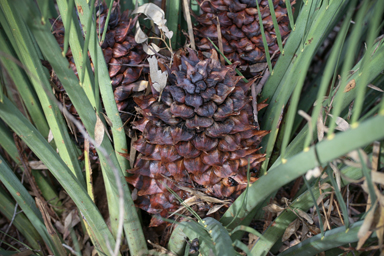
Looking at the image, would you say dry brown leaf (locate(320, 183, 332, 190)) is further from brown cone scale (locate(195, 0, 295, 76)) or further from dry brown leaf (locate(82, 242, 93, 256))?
dry brown leaf (locate(82, 242, 93, 256))

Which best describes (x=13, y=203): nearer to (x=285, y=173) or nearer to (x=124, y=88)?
(x=124, y=88)

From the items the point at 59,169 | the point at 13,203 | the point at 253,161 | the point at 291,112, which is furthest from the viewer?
the point at 13,203

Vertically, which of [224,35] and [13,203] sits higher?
[224,35]

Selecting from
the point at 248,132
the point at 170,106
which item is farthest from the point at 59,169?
the point at 248,132

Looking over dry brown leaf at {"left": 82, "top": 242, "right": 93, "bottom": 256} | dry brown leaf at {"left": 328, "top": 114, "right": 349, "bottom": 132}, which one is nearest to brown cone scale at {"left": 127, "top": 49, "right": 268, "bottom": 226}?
dry brown leaf at {"left": 328, "top": 114, "right": 349, "bottom": 132}

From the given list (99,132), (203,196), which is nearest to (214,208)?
(203,196)

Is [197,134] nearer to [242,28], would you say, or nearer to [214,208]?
[214,208]
